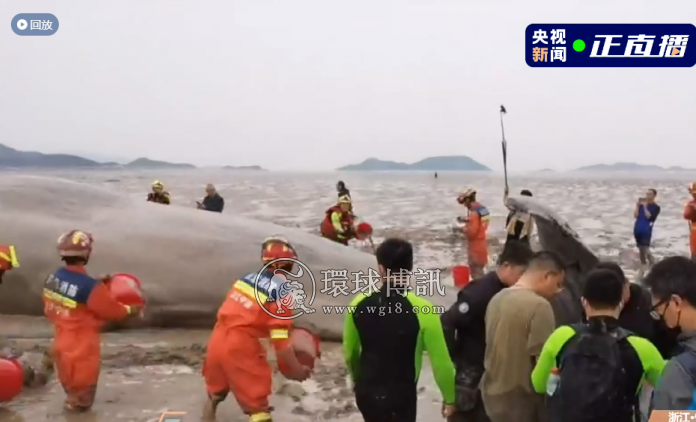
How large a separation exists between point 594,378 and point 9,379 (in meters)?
3.45

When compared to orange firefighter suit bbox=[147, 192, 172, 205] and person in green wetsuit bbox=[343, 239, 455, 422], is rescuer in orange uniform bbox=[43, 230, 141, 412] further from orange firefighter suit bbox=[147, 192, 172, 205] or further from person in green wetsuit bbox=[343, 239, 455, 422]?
orange firefighter suit bbox=[147, 192, 172, 205]

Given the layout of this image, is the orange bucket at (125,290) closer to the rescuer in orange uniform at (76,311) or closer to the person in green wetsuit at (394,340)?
the rescuer in orange uniform at (76,311)

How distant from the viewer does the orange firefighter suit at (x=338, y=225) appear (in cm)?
841

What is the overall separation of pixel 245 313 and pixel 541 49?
4654 mm

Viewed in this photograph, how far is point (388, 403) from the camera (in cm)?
282

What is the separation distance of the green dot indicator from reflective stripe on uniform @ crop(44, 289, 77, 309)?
17.5 ft

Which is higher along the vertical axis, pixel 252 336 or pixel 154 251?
pixel 154 251

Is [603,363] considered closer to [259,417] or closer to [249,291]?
[249,291]

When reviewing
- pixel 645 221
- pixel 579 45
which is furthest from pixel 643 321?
pixel 645 221

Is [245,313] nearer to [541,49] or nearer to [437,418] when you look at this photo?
[437,418]

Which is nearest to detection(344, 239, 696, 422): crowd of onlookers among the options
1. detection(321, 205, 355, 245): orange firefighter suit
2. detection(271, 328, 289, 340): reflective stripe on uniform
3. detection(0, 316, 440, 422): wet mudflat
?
detection(271, 328, 289, 340): reflective stripe on uniform

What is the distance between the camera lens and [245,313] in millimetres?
3504

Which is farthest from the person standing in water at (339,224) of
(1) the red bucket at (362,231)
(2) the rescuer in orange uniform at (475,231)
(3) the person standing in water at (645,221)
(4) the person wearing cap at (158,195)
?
(3) the person standing in water at (645,221)

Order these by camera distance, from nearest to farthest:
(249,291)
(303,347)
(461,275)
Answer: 1. (249,291)
2. (303,347)
3. (461,275)
